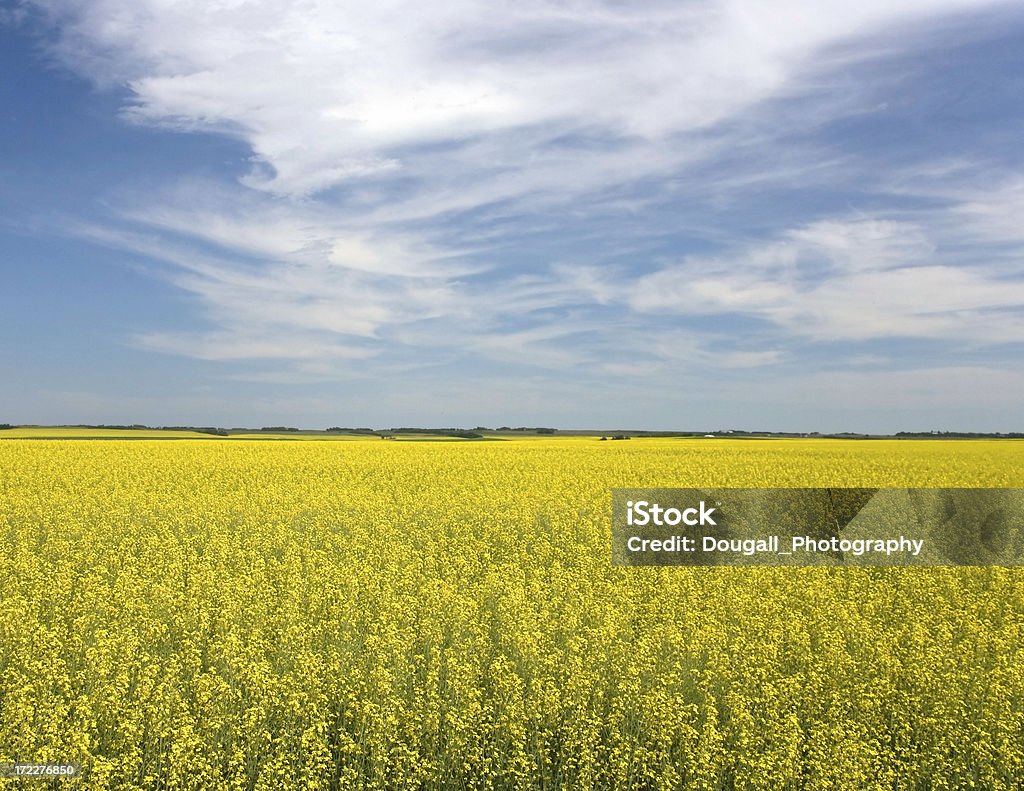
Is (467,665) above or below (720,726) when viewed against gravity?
above

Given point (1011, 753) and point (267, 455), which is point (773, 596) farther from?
point (267, 455)

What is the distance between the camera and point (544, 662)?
7.73 metres

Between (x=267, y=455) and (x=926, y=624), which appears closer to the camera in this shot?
(x=926, y=624)

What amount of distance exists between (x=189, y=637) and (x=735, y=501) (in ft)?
48.2

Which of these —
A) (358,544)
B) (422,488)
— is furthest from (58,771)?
(422,488)
